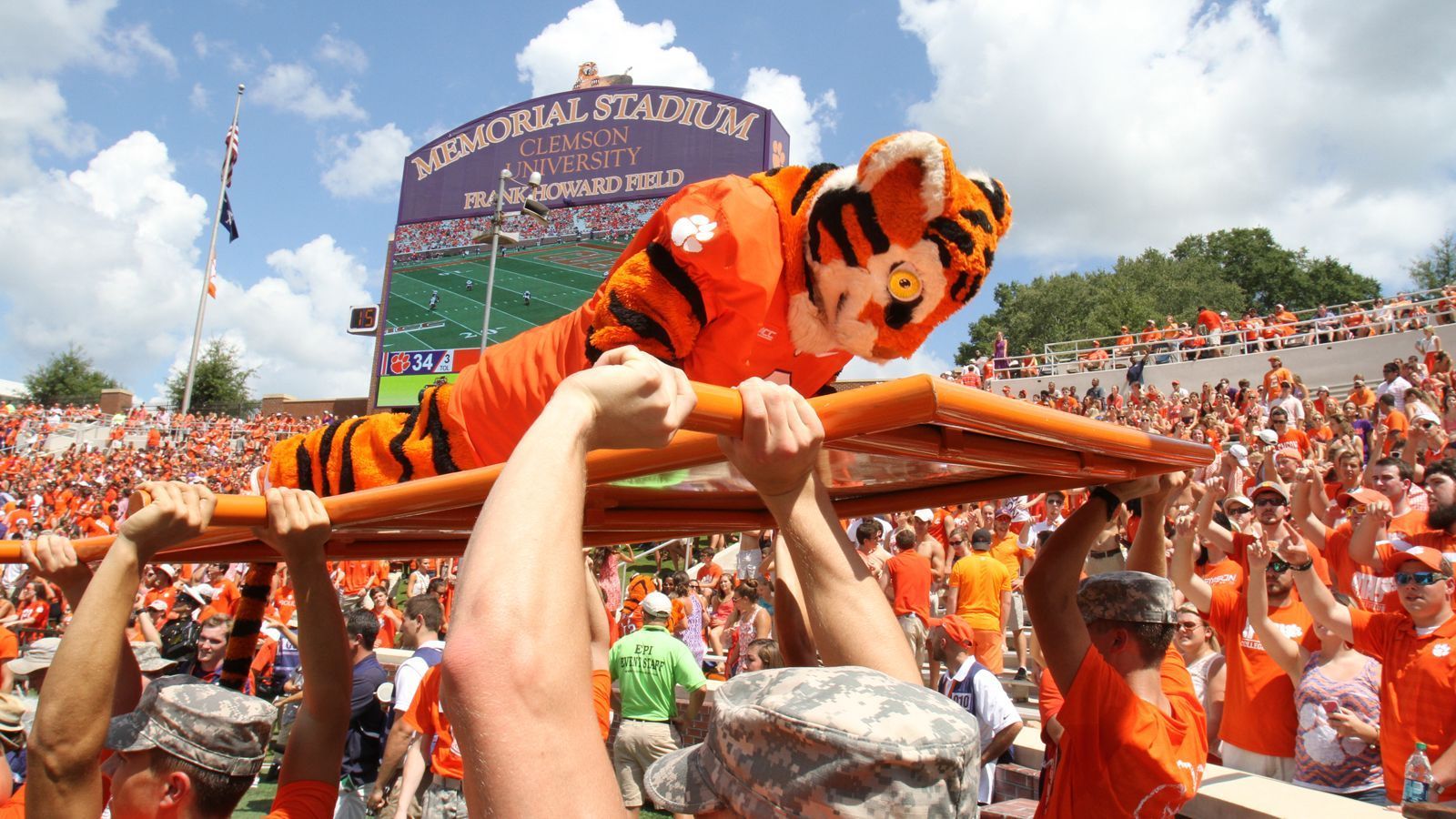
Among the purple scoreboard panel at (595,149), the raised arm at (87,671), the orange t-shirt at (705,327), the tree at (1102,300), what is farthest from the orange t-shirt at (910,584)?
the tree at (1102,300)

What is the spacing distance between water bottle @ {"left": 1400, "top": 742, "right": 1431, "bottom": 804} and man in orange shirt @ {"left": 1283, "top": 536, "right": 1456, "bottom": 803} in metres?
0.02

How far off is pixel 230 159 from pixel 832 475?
91.0ft

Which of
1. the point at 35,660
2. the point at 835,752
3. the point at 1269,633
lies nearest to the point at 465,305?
the point at 35,660

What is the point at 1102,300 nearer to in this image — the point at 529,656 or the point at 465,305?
the point at 465,305

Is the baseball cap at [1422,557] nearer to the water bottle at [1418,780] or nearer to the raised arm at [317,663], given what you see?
the water bottle at [1418,780]

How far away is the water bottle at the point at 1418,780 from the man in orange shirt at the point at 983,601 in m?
3.44

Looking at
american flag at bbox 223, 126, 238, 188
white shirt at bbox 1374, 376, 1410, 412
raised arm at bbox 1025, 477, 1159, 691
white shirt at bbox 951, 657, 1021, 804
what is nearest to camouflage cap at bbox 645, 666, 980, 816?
raised arm at bbox 1025, 477, 1159, 691

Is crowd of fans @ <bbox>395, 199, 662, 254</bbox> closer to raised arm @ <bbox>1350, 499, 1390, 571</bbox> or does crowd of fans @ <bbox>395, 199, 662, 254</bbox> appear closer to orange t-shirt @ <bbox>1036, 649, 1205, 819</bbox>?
raised arm @ <bbox>1350, 499, 1390, 571</bbox>

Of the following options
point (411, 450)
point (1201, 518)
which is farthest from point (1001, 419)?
point (1201, 518)

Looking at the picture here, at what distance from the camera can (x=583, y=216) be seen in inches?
1034

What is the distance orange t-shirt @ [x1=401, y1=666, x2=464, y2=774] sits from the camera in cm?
451

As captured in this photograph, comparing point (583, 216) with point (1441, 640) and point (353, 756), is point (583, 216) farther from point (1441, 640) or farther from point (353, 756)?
point (1441, 640)

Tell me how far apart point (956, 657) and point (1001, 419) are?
13.9 ft

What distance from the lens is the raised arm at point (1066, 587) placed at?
6.75 feet
